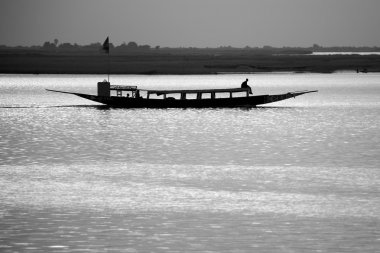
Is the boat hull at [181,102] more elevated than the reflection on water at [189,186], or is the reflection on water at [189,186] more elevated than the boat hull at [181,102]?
the boat hull at [181,102]

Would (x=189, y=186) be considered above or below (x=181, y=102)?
below

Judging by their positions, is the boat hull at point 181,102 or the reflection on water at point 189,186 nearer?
the reflection on water at point 189,186

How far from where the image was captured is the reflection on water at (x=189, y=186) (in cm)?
1859

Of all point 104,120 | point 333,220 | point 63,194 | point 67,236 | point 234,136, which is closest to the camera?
point 67,236

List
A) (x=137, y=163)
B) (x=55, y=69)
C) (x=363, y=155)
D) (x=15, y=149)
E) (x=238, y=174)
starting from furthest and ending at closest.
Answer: (x=55, y=69)
(x=15, y=149)
(x=363, y=155)
(x=137, y=163)
(x=238, y=174)

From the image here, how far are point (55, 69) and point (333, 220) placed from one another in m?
132

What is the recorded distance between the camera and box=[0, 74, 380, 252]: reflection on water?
18594mm

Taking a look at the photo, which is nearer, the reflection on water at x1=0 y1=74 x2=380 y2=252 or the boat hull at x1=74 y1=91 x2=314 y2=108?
the reflection on water at x1=0 y1=74 x2=380 y2=252

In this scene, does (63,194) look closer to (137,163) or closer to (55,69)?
(137,163)

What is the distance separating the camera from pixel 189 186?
25.1 meters

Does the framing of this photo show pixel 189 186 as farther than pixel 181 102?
No

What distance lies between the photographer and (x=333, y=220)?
2033cm

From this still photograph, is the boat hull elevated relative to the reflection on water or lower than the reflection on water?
elevated

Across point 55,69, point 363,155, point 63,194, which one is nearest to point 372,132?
point 363,155
